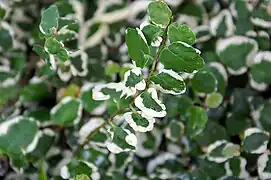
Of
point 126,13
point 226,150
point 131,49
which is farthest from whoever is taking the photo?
point 126,13

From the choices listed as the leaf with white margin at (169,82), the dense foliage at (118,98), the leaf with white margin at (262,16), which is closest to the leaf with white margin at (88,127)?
the dense foliage at (118,98)

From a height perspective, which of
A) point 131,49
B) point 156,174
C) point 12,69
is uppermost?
point 131,49

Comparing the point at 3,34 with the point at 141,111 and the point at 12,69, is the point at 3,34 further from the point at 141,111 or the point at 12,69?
the point at 141,111

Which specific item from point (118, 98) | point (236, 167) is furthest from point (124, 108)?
point (236, 167)

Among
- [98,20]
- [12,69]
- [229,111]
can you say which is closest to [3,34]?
[12,69]

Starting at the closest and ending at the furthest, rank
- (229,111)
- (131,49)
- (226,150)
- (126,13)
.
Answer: (131,49) → (226,150) → (229,111) → (126,13)
